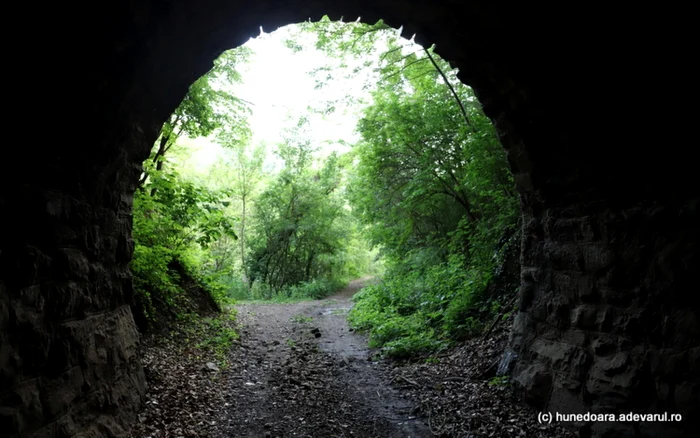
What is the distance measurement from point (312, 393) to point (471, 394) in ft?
6.55

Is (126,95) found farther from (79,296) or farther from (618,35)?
(618,35)

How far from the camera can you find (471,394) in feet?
16.4

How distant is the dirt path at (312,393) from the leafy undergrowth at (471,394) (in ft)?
0.79

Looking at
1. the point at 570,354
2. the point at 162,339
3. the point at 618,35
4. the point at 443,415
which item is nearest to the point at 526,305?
the point at 570,354

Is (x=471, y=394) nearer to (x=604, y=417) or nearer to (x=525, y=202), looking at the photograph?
(x=604, y=417)

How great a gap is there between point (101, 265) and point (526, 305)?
4.89 m

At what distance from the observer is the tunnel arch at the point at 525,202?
311 centimetres

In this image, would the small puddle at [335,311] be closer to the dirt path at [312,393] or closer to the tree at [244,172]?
the dirt path at [312,393]

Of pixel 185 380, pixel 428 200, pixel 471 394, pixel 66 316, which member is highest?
pixel 428 200

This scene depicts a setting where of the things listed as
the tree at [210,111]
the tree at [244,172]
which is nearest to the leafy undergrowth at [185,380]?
the tree at [210,111]

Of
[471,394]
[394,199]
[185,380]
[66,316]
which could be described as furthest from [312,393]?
[394,199]

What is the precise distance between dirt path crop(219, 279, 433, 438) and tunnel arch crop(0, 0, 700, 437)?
1305 mm

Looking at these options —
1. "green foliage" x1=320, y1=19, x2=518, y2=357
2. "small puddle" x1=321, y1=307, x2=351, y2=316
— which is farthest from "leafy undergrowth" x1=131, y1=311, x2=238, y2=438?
"small puddle" x1=321, y1=307, x2=351, y2=316

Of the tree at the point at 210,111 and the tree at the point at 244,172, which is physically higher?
the tree at the point at 244,172
